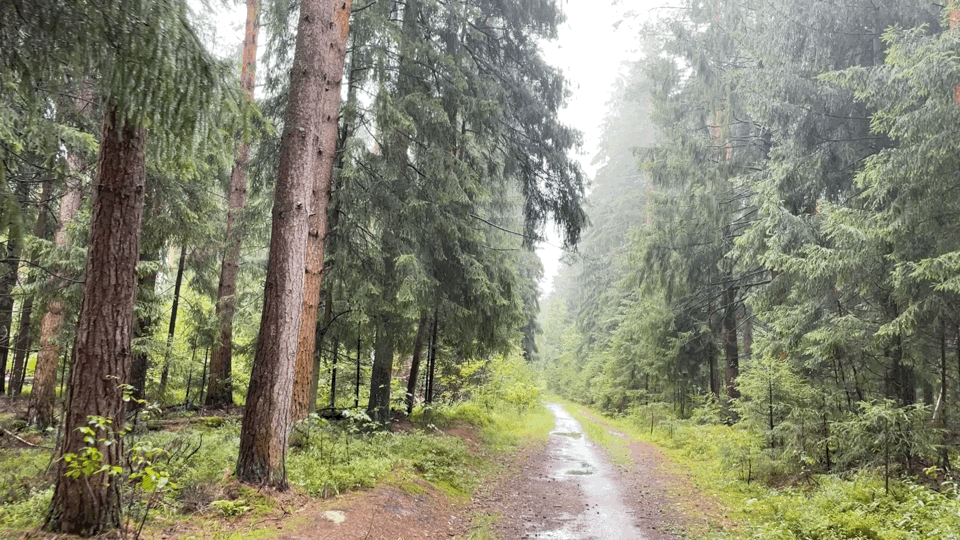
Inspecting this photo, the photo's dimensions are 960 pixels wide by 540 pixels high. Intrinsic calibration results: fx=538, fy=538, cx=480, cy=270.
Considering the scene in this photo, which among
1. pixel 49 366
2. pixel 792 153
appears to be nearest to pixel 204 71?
pixel 49 366

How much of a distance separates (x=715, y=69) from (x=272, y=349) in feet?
48.9

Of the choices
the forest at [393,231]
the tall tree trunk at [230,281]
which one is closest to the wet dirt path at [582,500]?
the forest at [393,231]

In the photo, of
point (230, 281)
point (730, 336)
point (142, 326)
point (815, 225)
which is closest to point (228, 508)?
point (142, 326)

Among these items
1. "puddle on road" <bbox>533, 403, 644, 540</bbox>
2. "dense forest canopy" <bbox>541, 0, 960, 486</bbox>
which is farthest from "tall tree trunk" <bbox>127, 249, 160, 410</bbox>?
"dense forest canopy" <bbox>541, 0, 960, 486</bbox>

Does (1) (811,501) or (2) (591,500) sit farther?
(2) (591,500)

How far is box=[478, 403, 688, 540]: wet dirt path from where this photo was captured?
6668 millimetres

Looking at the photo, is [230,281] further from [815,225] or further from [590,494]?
[815,225]

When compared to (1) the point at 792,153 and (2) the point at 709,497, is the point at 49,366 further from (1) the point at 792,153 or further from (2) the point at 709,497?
(1) the point at 792,153

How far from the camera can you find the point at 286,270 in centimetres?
595

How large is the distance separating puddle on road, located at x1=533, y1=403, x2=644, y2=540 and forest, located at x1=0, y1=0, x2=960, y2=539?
1403 mm

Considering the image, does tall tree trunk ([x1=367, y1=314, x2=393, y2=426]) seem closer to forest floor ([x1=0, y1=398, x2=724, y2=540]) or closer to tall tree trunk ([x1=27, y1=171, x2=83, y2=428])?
forest floor ([x1=0, y1=398, x2=724, y2=540])

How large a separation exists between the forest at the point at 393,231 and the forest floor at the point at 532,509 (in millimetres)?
561

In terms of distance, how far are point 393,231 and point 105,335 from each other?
243 inches

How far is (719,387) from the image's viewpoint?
65.4 ft
